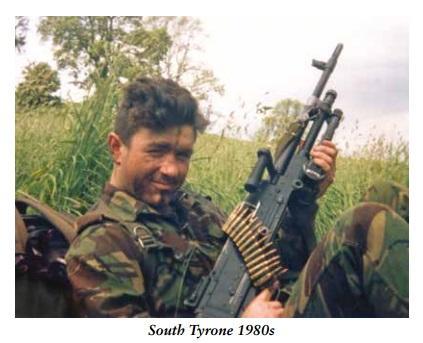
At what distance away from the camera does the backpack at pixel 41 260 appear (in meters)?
3.38

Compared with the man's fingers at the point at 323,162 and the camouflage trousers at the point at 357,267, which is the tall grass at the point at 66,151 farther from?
the camouflage trousers at the point at 357,267

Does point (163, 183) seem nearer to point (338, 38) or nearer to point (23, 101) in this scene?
point (23, 101)

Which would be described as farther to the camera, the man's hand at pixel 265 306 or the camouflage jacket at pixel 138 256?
the man's hand at pixel 265 306

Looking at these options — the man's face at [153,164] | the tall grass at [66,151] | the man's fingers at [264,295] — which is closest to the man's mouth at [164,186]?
the man's face at [153,164]

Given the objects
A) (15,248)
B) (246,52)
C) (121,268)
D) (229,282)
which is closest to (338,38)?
(246,52)

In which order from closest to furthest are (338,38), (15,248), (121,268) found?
1. (121,268)
2. (15,248)
3. (338,38)

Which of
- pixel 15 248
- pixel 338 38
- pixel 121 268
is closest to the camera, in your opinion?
pixel 121 268

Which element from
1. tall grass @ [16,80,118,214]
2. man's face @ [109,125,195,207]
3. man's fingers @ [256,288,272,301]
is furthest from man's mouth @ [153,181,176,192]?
man's fingers @ [256,288,272,301]

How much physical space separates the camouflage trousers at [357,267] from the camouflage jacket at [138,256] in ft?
1.71

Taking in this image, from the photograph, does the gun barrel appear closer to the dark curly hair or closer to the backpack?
the dark curly hair

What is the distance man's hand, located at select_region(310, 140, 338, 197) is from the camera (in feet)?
11.6

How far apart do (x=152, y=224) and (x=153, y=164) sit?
0.96ft

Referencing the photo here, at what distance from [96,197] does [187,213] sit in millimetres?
451

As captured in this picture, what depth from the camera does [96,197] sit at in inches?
138
